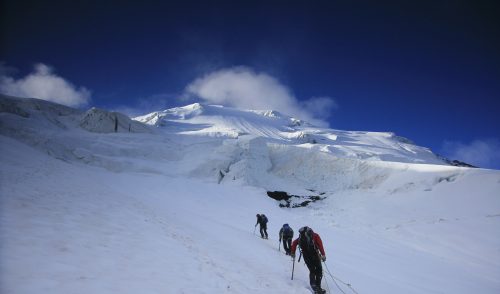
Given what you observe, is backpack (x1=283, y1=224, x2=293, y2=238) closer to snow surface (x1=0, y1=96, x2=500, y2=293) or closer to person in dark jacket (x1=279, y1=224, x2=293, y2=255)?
person in dark jacket (x1=279, y1=224, x2=293, y2=255)

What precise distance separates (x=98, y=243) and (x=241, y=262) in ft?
16.3

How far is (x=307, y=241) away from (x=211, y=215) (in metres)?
17.1

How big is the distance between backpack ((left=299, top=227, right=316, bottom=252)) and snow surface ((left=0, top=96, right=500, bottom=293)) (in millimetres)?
1305

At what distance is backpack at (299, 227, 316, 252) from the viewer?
30.8 feet

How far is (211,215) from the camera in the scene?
83.6 ft

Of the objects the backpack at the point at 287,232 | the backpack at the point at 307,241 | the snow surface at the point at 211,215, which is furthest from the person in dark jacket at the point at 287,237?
the backpack at the point at 307,241

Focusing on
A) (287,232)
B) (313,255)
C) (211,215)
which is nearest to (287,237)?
(287,232)

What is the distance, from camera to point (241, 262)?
36.0ft

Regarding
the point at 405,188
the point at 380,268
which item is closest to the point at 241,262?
the point at 380,268

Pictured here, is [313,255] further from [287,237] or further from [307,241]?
[287,237]

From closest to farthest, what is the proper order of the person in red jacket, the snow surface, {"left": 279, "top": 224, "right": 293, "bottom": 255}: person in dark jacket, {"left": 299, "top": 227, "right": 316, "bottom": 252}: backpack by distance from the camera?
the snow surface < the person in red jacket < {"left": 299, "top": 227, "right": 316, "bottom": 252}: backpack < {"left": 279, "top": 224, "right": 293, "bottom": 255}: person in dark jacket

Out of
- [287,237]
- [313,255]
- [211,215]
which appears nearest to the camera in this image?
[313,255]

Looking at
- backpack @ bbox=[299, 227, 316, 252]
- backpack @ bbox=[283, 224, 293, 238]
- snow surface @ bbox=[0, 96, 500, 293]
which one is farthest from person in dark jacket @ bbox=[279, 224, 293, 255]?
backpack @ bbox=[299, 227, 316, 252]

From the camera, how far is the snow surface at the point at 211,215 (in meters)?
7.39
